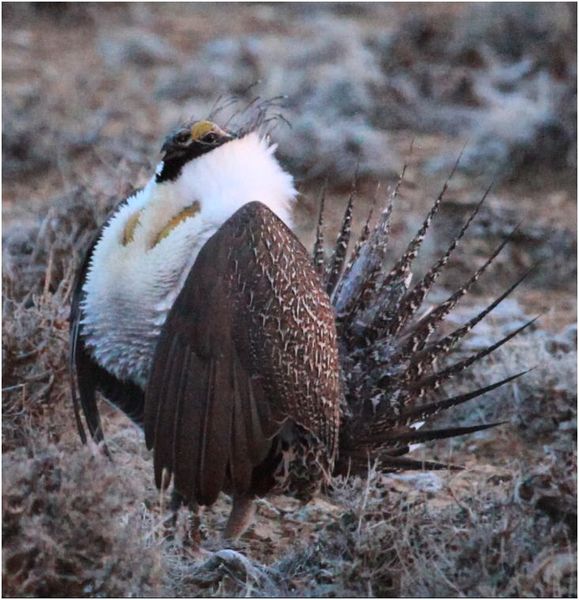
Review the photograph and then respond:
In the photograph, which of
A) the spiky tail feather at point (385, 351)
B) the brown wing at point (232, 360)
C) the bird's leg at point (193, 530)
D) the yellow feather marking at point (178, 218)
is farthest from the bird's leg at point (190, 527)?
the yellow feather marking at point (178, 218)

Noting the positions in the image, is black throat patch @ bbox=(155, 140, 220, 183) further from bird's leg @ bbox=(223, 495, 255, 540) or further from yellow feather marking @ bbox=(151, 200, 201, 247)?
bird's leg @ bbox=(223, 495, 255, 540)

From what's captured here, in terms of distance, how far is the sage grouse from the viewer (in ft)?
8.33

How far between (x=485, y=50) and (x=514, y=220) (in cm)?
196

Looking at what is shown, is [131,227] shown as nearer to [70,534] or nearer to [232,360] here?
[232,360]

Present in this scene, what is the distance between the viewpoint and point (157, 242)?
2.70 m

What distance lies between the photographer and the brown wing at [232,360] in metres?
2.52

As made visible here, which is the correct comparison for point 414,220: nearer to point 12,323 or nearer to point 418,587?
point 12,323

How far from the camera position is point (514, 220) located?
201 inches

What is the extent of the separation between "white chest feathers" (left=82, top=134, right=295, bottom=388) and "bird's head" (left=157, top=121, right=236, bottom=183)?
0.05 feet

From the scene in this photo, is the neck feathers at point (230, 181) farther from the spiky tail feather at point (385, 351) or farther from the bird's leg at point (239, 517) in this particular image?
the bird's leg at point (239, 517)

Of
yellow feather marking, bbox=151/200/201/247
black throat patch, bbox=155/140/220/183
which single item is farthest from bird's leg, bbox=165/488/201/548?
black throat patch, bbox=155/140/220/183

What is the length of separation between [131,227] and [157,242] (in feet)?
0.36

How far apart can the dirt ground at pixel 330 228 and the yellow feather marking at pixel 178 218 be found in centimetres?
45

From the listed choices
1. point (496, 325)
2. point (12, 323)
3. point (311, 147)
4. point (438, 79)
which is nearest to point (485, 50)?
point (438, 79)
